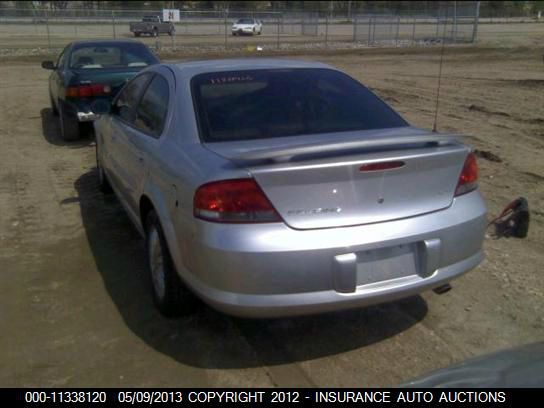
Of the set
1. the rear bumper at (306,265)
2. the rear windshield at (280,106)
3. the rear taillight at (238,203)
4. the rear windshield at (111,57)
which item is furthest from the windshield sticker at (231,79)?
the rear windshield at (111,57)

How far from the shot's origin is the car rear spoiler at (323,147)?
306 cm

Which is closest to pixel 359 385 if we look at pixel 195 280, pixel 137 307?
pixel 195 280

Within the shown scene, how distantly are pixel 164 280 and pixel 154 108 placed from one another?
1380mm

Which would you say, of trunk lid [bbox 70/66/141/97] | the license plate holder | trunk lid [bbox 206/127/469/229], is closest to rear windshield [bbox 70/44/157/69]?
trunk lid [bbox 70/66/141/97]

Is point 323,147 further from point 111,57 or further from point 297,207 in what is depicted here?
point 111,57

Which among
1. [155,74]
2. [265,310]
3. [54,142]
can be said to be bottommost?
[54,142]

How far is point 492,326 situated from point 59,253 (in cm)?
343

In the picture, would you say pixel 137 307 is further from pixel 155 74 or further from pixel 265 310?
pixel 155 74

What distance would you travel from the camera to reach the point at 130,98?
5164 mm

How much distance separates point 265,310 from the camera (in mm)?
3098

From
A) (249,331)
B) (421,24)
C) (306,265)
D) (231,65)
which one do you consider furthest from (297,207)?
(421,24)

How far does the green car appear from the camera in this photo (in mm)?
8953

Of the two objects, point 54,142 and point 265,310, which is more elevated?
point 265,310

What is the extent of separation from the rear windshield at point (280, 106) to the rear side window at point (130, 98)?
3.31 feet
